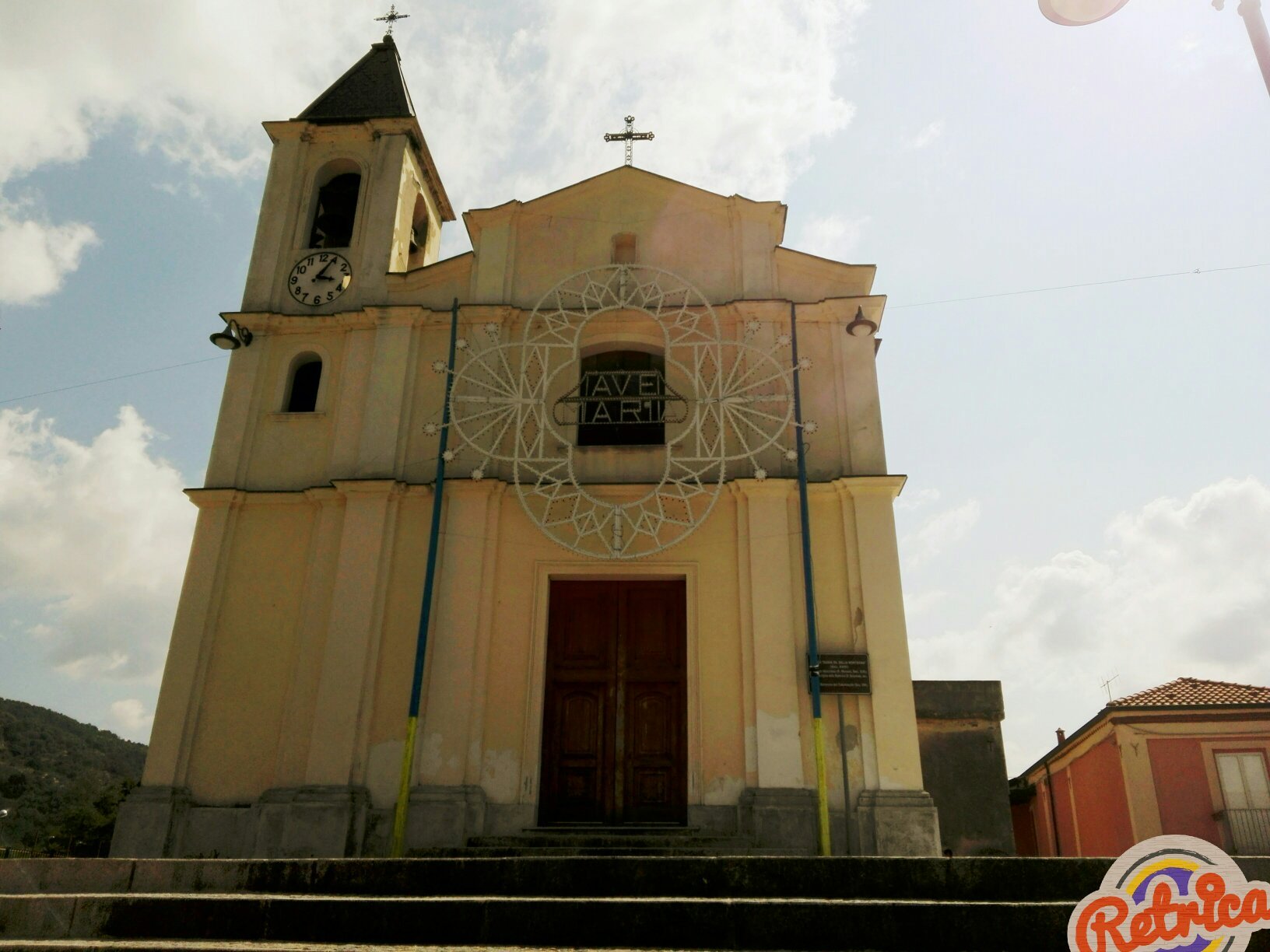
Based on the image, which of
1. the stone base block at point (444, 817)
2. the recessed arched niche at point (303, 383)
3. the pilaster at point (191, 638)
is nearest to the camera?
the stone base block at point (444, 817)

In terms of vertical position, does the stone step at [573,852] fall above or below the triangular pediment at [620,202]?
below

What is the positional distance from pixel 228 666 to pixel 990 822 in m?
12.3

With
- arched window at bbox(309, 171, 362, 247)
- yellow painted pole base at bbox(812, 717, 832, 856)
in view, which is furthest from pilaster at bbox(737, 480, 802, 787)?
arched window at bbox(309, 171, 362, 247)

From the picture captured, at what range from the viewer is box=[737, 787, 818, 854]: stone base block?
10688 millimetres

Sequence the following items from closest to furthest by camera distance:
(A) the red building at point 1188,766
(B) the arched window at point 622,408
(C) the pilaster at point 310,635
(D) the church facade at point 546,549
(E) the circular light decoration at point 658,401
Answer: (D) the church facade at point 546,549 < (C) the pilaster at point 310,635 < (E) the circular light decoration at point 658,401 < (B) the arched window at point 622,408 < (A) the red building at point 1188,766

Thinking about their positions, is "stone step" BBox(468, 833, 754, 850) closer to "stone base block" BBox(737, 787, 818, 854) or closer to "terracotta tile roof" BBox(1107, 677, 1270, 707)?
"stone base block" BBox(737, 787, 818, 854)

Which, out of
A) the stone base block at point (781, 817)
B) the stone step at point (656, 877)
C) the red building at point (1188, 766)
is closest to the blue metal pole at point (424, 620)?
the stone step at point (656, 877)

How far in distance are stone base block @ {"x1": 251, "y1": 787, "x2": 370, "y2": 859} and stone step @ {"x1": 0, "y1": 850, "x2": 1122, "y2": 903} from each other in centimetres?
315

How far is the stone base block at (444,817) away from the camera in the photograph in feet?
35.4

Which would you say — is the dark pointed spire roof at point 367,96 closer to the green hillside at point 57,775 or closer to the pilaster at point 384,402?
the pilaster at point 384,402

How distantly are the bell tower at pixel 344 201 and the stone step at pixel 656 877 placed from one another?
8.68 metres

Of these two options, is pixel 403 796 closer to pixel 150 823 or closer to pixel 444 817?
pixel 444 817

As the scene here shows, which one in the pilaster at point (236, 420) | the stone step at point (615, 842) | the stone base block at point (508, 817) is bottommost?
the stone step at point (615, 842)

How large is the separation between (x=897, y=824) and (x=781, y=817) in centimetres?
131
